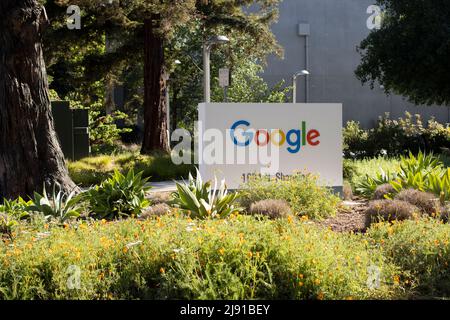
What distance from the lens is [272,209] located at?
8.60 metres

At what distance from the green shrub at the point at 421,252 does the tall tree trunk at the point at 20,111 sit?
5.87 m

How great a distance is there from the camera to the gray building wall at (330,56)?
121 feet

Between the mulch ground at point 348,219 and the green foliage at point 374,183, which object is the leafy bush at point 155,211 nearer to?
the mulch ground at point 348,219

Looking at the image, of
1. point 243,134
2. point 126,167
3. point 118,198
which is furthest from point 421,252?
point 126,167

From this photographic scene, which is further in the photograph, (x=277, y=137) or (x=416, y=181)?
(x=277, y=137)

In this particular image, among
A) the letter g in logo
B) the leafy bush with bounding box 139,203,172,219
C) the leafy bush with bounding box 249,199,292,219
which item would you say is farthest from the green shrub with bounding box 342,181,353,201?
the leafy bush with bounding box 139,203,172,219

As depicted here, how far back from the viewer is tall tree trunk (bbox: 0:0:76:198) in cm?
1059

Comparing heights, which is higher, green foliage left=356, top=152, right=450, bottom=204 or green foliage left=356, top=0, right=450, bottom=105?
green foliage left=356, top=0, right=450, bottom=105

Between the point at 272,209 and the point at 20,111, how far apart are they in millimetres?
4730

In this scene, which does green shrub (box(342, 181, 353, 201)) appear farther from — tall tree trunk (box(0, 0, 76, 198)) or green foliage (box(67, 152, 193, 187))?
green foliage (box(67, 152, 193, 187))

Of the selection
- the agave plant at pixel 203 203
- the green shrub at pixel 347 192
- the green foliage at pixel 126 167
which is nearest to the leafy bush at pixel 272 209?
the agave plant at pixel 203 203

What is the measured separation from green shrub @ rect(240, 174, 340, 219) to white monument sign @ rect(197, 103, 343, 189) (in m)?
0.91

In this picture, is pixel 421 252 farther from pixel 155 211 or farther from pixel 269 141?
pixel 269 141
